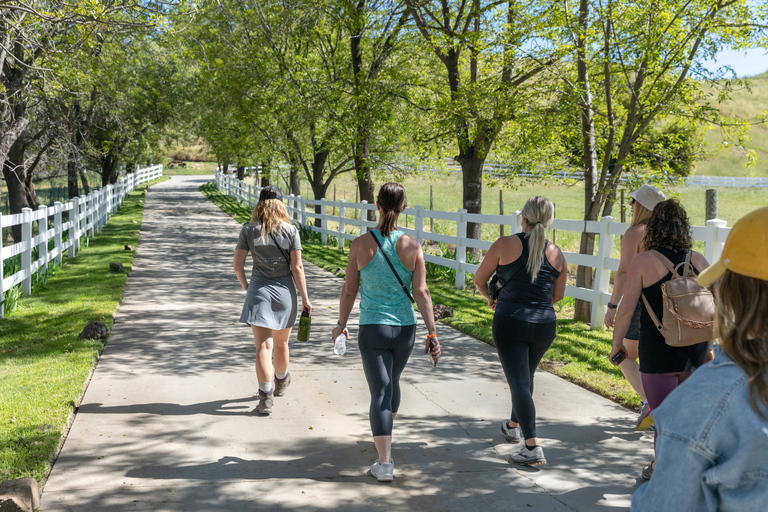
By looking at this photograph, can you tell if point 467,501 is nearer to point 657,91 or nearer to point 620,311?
point 620,311

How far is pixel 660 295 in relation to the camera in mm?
3855

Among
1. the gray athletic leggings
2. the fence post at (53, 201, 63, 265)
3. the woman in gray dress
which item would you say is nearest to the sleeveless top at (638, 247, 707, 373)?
the gray athletic leggings

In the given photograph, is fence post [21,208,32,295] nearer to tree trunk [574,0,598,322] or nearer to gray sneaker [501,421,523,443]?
tree trunk [574,0,598,322]

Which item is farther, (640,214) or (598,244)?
(598,244)

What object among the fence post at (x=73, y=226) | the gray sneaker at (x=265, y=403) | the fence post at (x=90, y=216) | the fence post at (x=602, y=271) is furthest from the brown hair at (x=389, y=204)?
the fence post at (x=90, y=216)

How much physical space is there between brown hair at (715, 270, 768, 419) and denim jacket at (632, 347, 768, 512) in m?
0.02

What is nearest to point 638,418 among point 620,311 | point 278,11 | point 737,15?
point 620,311

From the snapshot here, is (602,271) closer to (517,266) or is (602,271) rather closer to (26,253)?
(517,266)

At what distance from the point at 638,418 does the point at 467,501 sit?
2232 millimetres

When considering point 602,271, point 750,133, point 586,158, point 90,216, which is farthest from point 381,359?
point 750,133

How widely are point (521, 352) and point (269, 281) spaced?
2181mm

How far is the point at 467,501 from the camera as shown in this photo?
4.05 metres

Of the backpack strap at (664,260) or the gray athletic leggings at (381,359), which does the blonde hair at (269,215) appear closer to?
the gray athletic leggings at (381,359)

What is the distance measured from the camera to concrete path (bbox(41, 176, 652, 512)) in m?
4.07
